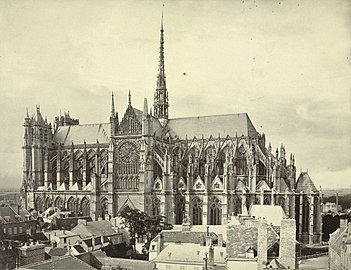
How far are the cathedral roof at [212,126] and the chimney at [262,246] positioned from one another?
39.0 ft

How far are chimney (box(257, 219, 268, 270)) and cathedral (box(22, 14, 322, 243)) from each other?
8.91m

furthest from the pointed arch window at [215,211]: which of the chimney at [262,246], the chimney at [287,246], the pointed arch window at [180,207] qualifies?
the chimney at [287,246]

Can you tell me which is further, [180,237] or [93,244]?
[93,244]

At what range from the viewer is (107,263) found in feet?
34.1

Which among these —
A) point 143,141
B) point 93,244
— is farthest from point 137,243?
point 143,141

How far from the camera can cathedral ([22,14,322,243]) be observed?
1736 centimetres

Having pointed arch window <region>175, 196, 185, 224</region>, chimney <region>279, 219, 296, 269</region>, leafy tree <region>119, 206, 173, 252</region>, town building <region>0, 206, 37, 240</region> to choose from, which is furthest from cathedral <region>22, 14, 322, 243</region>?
chimney <region>279, 219, 296, 269</region>

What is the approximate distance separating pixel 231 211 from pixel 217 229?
3.52m

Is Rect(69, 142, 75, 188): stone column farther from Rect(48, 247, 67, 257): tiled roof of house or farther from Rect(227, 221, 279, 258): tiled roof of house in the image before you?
Rect(227, 221, 279, 258): tiled roof of house

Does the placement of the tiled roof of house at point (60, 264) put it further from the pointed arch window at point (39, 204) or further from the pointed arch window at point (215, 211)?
the pointed arch window at point (39, 204)

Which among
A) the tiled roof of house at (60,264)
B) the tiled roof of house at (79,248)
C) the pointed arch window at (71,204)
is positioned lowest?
the tiled roof of house at (79,248)

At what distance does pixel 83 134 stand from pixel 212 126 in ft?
25.0

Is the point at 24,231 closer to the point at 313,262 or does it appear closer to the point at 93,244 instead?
the point at 93,244

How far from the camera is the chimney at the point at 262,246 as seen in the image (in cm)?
742
